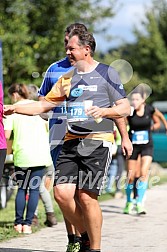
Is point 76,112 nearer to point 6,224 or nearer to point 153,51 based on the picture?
point 6,224

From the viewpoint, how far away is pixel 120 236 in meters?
8.55

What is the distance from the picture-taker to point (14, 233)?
8.70 meters

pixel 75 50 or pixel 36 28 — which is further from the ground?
pixel 36 28

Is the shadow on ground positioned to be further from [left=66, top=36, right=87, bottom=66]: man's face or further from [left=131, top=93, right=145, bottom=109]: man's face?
[left=66, top=36, right=87, bottom=66]: man's face

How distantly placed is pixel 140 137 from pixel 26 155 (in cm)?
279

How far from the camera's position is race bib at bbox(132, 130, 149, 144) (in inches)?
440

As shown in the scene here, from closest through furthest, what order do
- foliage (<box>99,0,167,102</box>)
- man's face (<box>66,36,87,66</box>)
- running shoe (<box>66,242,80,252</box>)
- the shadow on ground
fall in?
man's face (<box>66,36,87,66</box>)
running shoe (<box>66,242,80,252</box>)
the shadow on ground
foliage (<box>99,0,167,102</box>)

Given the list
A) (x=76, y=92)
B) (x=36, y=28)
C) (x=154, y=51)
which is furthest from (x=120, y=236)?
(x=154, y=51)

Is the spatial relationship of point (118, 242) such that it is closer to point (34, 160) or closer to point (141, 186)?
point (34, 160)

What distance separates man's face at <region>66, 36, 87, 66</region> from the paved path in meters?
2.14

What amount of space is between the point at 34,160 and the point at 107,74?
105 inches

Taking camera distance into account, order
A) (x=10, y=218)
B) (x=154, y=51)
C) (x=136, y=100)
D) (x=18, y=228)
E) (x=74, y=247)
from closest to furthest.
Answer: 1. (x=74, y=247)
2. (x=18, y=228)
3. (x=10, y=218)
4. (x=136, y=100)
5. (x=154, y=51)

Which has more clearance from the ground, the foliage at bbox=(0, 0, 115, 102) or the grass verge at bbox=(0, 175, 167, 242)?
the foliage at bbox=(0, 0, 115, 102)

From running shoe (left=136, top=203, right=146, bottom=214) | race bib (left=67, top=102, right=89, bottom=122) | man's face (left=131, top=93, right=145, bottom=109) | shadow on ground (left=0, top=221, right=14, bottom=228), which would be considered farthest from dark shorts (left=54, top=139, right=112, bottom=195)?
man's face (left=131, top=93, right=145, bottom=109)
